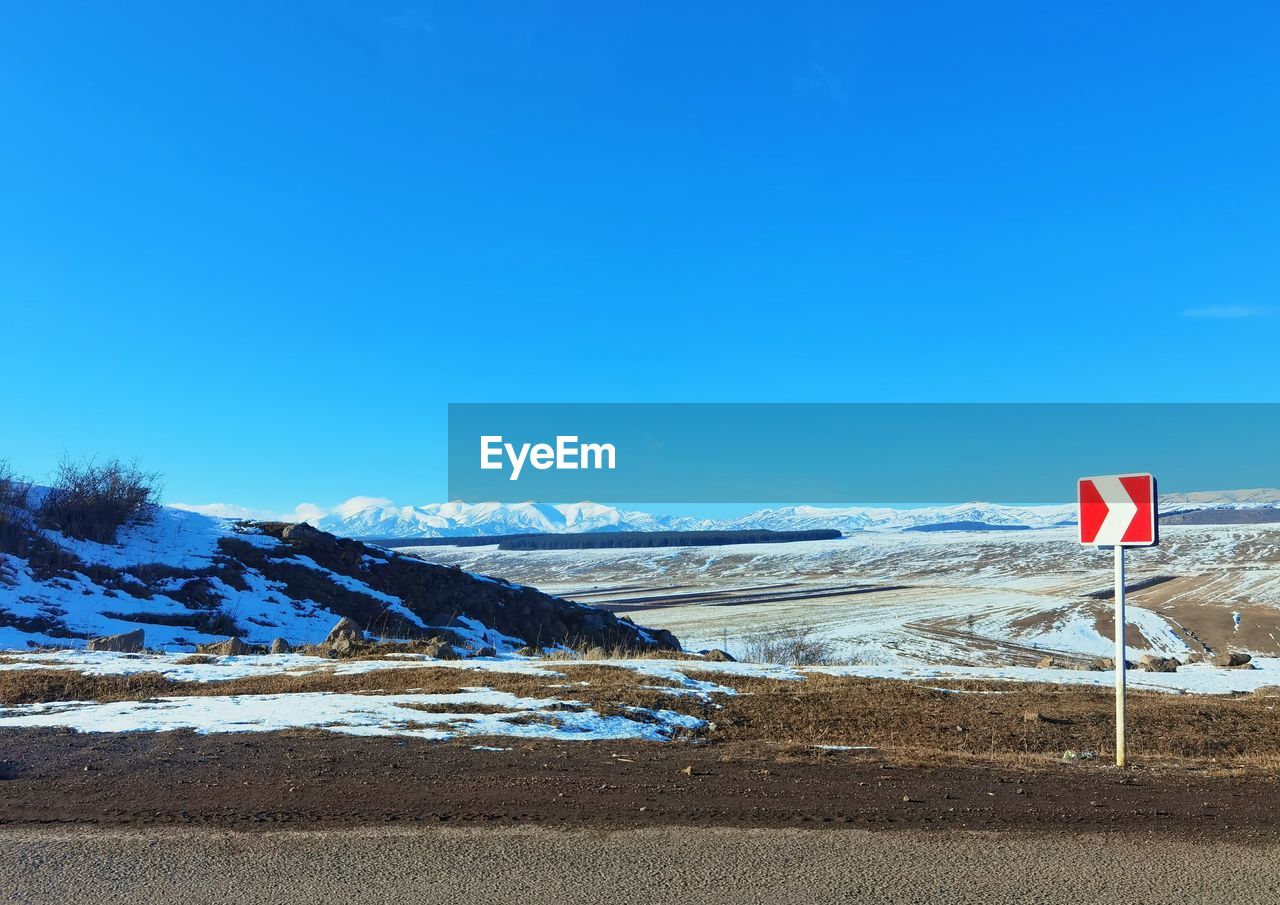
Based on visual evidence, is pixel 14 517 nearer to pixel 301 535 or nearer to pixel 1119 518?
pixel 301 535

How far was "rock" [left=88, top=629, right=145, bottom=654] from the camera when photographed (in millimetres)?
16766

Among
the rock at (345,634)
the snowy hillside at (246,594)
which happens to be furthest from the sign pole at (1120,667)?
the rock at (345,634)

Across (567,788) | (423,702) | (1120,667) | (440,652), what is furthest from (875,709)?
(440,652)

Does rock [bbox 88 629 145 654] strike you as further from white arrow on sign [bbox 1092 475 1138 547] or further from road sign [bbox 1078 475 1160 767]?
white arrow on sign [bbox 1092 475 1138 547]

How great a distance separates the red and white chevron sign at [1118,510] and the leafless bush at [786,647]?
25967mm

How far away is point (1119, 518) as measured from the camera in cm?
782

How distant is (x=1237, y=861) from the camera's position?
4969 mm

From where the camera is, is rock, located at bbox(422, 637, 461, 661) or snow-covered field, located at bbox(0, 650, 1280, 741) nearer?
snow-covered field, located at bbox(0, 650, 1280, 741)

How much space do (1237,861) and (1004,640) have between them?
56114 mm

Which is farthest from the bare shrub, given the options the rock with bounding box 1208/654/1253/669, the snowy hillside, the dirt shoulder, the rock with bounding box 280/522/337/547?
the rock with bounding box 1208/654/1253/669

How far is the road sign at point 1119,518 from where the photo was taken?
755 cm

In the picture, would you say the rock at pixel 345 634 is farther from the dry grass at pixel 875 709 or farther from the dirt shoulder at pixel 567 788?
the dirt shoulder at pixel 567 788

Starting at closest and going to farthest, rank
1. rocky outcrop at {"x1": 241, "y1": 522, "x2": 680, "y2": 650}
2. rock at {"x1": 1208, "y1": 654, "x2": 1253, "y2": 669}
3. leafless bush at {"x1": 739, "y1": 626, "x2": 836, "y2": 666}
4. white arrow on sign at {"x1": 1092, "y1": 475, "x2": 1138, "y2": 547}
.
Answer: white arrow on sign at {"x1": 1092, "y1": 475, "x2": 1138, "y2": 547} < rock at {"x1": 1208, "y1": 654, "x2": 1253, "y2": 669} < rocky outcrop at {"x1": 241, "y1": 522, "x2": 680, "y2": 650} < leafless bush at {"x1": 739, "y1": 626, "x2": 836, "y2": 666}

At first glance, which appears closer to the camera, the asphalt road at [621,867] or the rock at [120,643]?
the asphalt road at [621,867]
